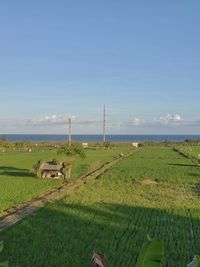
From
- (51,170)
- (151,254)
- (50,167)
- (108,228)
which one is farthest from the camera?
(51,170)

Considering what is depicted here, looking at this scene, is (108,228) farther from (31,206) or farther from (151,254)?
(151,254)

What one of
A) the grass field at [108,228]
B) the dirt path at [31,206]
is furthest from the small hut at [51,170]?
the grass field at [108,228]

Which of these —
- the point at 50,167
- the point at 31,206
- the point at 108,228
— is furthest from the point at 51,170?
the point at 108,228

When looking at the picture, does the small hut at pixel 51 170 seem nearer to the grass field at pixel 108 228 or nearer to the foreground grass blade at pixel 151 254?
the grass field at pixel 108 228

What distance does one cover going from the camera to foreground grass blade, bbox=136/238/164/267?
1835 mm

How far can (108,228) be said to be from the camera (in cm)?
1234

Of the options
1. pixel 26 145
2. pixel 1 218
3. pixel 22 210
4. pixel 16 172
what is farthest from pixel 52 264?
pixel 26 145

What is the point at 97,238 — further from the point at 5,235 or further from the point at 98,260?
the point at 98,260

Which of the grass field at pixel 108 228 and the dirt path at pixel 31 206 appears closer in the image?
the grass field at pixel 108 228

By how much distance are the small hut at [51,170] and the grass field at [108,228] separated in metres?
4.77

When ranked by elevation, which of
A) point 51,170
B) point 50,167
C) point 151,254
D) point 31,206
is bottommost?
point 31,206

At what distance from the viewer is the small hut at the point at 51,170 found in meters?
26.1

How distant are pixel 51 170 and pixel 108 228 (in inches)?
567

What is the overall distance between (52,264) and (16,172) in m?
21.5
